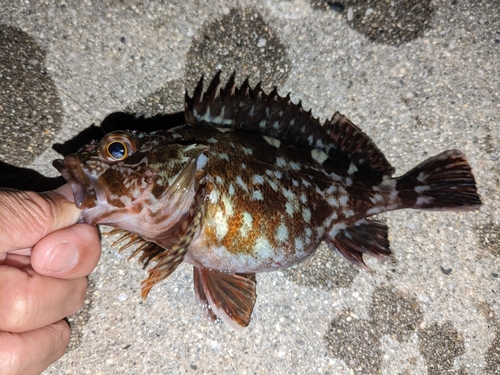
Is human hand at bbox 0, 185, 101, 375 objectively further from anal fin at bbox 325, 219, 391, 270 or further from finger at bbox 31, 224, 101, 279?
anal fin at bbox 325, 219, 391, 270

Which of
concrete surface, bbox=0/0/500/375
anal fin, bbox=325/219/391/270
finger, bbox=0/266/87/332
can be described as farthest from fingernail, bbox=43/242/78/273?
anal fin, bbox=325/219/391/270

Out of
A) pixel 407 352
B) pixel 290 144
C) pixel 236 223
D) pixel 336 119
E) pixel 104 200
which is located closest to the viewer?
pixel 104 200

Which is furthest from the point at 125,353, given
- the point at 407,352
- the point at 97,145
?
the point at 407,352

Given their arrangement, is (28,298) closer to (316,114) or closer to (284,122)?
(284,122)

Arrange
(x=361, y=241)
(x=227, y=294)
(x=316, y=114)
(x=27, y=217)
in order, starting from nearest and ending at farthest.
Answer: (x=27, y=217) < (x=227, y=294) < (x=361, y=241) < (x=316, y=114)

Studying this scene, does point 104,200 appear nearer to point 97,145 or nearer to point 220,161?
point 97,145

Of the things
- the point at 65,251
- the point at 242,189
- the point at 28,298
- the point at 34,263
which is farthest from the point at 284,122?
the point at 28,298
